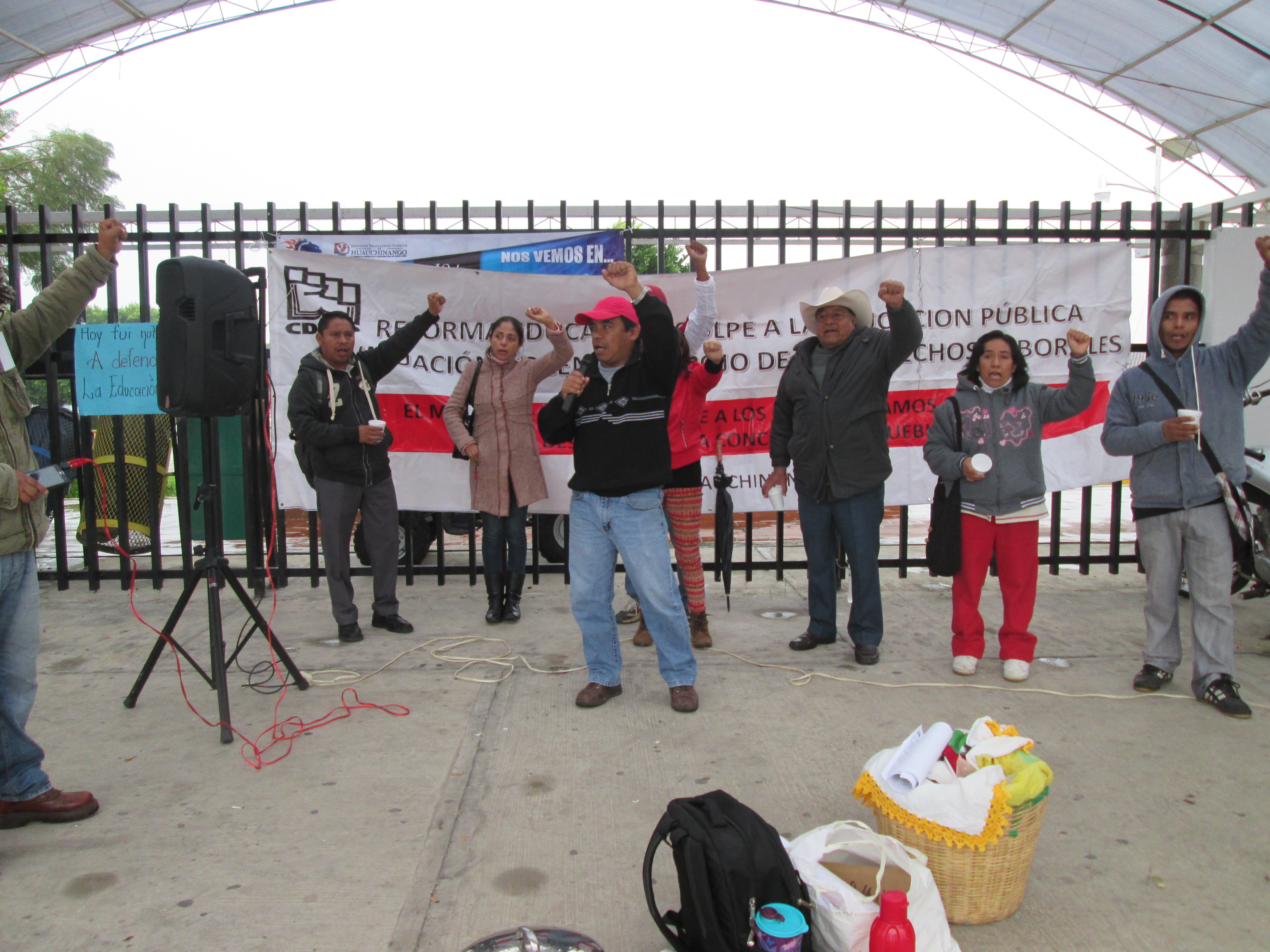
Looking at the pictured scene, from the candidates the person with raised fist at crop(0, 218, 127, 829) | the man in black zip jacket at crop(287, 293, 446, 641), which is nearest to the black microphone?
the man in black zip jacket at crop(287, 293, 446, 641)

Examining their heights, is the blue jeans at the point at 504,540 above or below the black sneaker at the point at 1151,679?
above

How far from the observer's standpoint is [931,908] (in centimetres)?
212

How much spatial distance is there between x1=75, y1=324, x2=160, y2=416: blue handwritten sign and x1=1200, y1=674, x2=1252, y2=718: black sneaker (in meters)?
6.19

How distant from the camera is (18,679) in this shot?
2.88 m

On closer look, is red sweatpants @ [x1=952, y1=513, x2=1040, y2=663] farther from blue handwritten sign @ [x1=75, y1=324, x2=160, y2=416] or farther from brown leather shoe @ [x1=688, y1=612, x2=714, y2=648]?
blue handwritten sign @ [x1=75, y1=324, x2=160, y2=416]

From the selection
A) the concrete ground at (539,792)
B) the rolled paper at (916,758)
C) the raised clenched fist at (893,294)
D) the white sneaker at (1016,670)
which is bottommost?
the concrete ground at (539,792)

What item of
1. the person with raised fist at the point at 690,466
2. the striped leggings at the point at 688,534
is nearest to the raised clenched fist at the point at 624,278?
the person with raised fist at the point at 690,466

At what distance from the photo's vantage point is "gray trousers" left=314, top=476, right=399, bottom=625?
495cm

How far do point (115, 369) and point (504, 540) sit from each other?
9.33 ft

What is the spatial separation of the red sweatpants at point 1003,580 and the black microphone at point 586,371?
202 cm

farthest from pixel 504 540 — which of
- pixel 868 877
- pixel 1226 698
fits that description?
pixel 1226 698

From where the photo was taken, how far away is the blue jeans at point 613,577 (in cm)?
378

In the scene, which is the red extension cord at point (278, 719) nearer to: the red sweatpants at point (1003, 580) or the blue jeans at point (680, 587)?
the blue jeans at point (680, 587)

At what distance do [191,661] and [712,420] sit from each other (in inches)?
131
